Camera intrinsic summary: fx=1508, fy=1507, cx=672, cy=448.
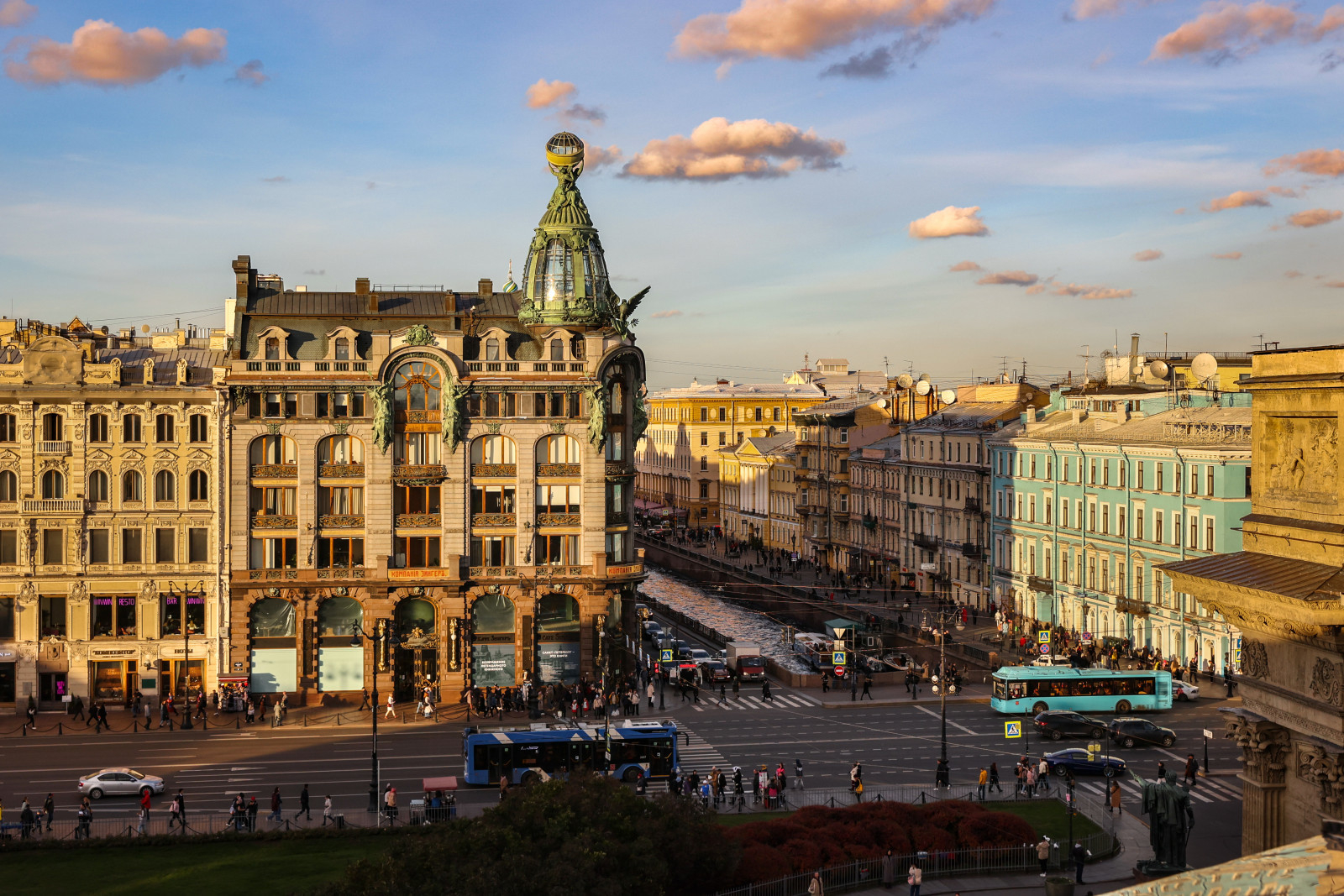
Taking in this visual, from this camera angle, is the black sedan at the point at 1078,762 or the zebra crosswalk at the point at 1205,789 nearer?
the zebra crosswalk at the point at 1205,789

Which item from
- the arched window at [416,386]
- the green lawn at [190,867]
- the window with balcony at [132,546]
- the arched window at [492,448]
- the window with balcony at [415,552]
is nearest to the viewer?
the green lawn at [190,867]

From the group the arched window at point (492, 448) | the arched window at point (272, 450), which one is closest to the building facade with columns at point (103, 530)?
the arched window at point (272, 450)

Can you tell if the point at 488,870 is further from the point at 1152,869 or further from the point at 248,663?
the point at 248,663

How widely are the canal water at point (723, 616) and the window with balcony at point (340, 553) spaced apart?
92.3 ft

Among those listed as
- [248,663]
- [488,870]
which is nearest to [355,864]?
[488,870]

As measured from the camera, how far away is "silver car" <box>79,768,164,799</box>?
60.3 m

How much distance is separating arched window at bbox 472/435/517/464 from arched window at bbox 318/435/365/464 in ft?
20.1

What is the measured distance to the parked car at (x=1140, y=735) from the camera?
69500mm

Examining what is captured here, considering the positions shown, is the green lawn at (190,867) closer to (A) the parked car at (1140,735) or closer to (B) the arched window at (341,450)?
(B) the arched window at (341,450)

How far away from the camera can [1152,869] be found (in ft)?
153

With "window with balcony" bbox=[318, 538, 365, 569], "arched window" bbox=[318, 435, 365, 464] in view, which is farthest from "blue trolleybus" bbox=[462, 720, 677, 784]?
"arched window" bbox=[318, 435, 365, 464]

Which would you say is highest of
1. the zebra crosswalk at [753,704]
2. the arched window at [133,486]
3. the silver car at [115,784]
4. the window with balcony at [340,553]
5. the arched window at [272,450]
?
the arched window at [272,450]

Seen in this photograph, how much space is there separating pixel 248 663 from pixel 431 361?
18.8 m

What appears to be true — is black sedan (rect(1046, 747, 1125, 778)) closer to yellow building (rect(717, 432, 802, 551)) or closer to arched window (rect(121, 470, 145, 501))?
arched window (rect(121, 470, 145, 501))
